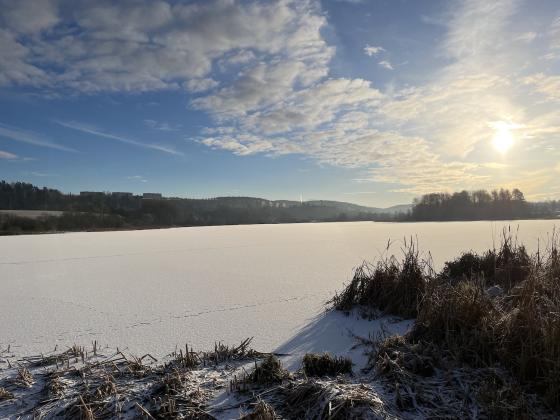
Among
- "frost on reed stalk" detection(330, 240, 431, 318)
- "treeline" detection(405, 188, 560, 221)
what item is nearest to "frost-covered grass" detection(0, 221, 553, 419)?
"frost on reed stalk" detection(330, 240, 431, 318)

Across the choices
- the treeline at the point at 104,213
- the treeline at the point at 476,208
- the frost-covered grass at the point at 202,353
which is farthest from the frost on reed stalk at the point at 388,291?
the treeline at the point at 476,208

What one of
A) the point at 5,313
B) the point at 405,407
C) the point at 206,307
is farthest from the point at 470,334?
the point at 5,313

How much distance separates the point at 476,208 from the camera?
55500mm

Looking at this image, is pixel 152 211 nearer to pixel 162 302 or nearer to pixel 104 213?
pixel 104 213

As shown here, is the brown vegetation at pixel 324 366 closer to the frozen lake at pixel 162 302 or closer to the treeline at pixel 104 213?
the frozen lake at pixel 162 302

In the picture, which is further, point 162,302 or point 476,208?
point 476,208

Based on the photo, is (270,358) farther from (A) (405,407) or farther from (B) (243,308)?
(B) (243,308)

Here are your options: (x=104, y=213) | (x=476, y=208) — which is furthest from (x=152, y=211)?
(x=476, y=208)

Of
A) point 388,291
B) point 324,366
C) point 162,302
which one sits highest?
point 388,291

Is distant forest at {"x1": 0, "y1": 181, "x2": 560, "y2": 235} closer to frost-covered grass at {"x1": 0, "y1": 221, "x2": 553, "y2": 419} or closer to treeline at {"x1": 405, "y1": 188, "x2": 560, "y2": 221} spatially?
treeline at {"x1": 405, "y1": 188, "x2": 560, "y2": 221}

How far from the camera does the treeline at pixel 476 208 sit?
52156 mm

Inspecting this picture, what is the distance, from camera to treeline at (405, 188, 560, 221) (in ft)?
171

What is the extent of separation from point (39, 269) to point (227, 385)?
8.50 m

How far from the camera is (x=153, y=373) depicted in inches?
106
